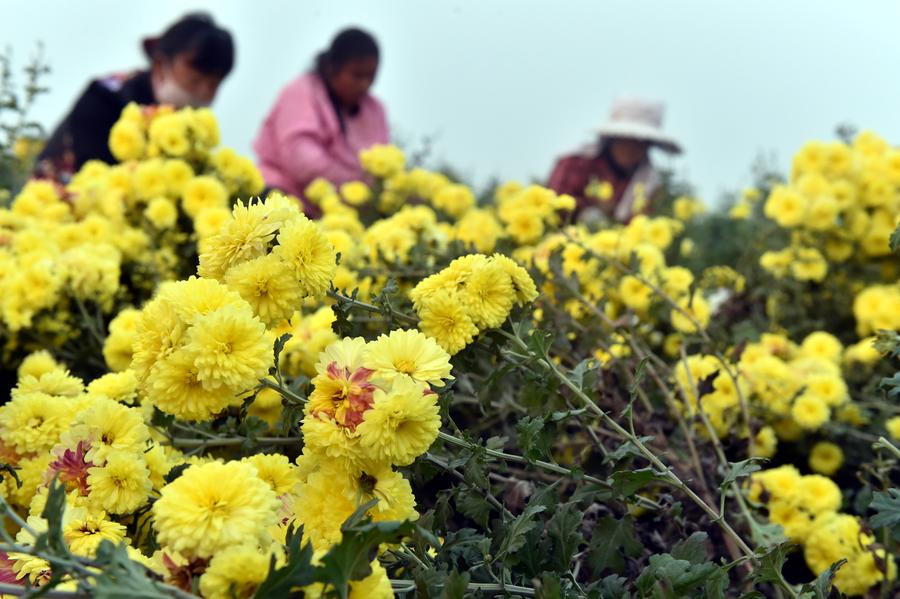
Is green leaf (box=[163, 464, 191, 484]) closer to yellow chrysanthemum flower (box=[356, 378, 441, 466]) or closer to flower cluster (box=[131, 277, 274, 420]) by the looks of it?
flower cluster (box=[131, 277, 274, 420])

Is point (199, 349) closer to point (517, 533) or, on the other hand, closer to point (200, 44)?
point (517, 533)

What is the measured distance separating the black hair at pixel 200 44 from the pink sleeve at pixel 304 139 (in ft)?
1.67

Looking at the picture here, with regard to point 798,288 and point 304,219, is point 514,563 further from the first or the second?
point 798,288

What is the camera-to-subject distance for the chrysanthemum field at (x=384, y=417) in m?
0.74

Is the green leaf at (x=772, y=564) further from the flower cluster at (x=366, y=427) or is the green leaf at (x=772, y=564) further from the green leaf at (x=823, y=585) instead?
the flower cluster at (x=366, y=427)

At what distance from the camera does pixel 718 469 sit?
4.61 feet

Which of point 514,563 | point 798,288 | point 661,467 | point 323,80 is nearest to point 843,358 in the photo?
point 798,288

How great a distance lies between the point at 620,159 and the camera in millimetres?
5031

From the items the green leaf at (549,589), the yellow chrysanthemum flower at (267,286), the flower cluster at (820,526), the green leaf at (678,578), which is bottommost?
Answer: the flower cluster at (820,526)

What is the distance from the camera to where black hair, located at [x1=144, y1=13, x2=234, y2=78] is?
3549 mm

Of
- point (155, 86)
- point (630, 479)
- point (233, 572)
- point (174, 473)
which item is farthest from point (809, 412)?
point (155, 86)

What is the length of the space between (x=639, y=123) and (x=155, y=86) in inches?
114

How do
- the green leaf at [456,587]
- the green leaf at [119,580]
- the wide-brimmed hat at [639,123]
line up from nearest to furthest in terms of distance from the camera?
the green leaf at [119,580]
the green leaf at [456,587]
the wide-brimmed hat at [639,123]

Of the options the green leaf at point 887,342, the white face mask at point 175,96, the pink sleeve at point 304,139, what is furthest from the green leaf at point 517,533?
the pink sleeve at point 304,139
